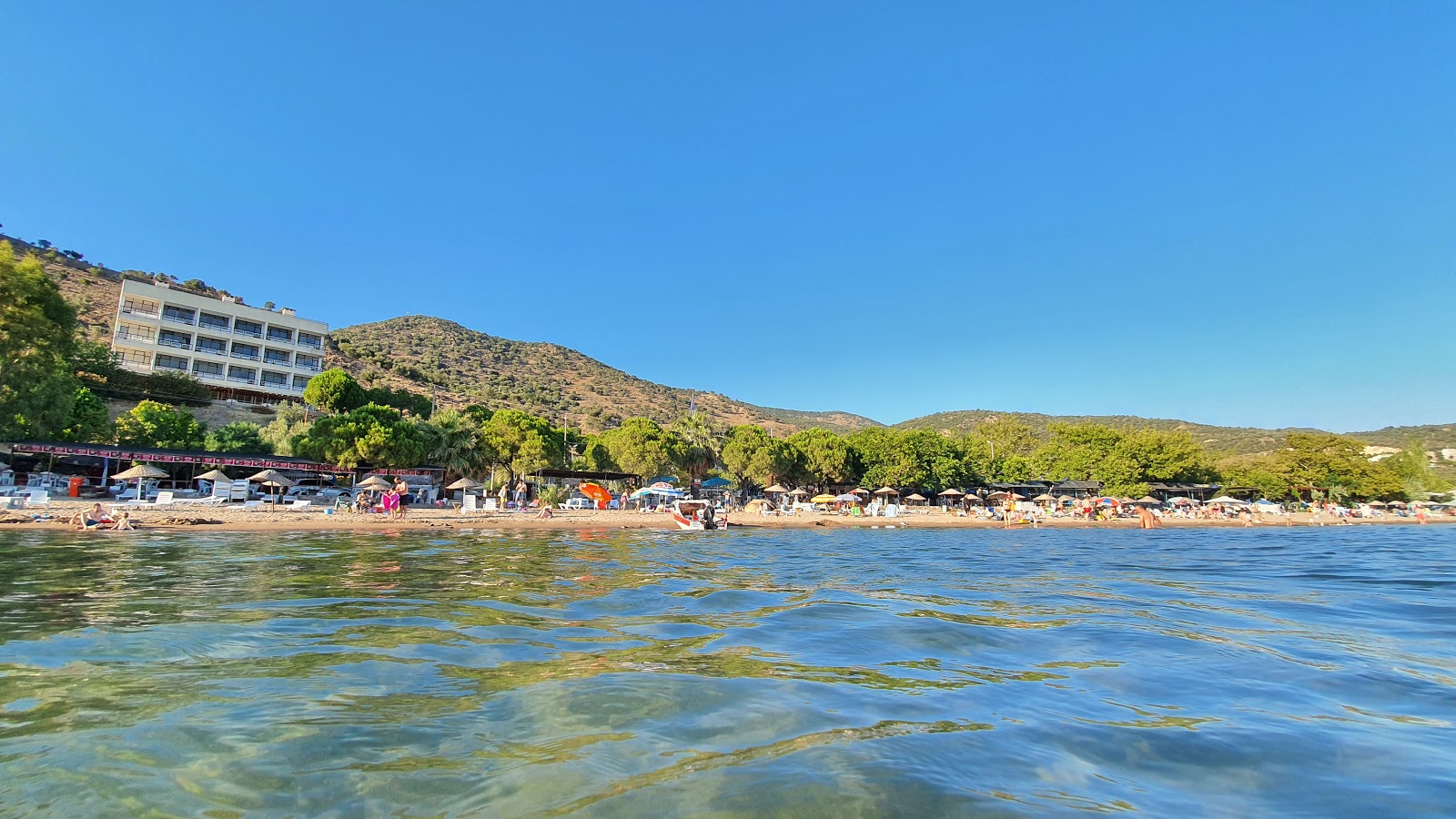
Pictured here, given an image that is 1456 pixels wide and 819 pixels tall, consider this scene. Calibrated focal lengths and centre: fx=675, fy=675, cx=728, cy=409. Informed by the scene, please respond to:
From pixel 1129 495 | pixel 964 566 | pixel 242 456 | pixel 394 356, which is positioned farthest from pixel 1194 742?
pixel 394 356

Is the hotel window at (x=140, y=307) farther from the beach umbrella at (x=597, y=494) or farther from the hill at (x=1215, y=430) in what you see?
the hill at (x=1215, y=430)

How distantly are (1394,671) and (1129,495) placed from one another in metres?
63.7

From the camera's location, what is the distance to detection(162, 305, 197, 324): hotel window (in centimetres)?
5981

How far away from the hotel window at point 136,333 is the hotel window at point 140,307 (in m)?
1.38

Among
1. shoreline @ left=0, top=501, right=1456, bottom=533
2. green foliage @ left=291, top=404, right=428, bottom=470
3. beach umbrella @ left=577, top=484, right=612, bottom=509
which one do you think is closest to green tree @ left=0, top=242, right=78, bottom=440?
shoreline @ left=0, top=501, right=1456, bottom=533

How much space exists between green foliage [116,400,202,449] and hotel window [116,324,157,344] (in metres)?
21.8

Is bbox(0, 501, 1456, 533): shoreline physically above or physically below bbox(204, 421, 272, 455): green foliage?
below

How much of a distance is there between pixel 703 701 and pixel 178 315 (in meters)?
75.3

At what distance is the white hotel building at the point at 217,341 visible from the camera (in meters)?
58.2

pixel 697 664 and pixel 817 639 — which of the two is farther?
pixel 817 639

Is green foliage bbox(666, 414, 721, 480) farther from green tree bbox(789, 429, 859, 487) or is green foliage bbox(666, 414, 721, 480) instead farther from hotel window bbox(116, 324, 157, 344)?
hotel window bbox(116, 324, 157, 344)

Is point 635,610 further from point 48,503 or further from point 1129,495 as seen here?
point 1129,495

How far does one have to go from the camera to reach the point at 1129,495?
61375 millimetres

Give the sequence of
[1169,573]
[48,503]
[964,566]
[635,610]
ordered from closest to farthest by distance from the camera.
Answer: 1. [635,610]
2. [1169,573]
3. [964,566]
4. [48,503]
